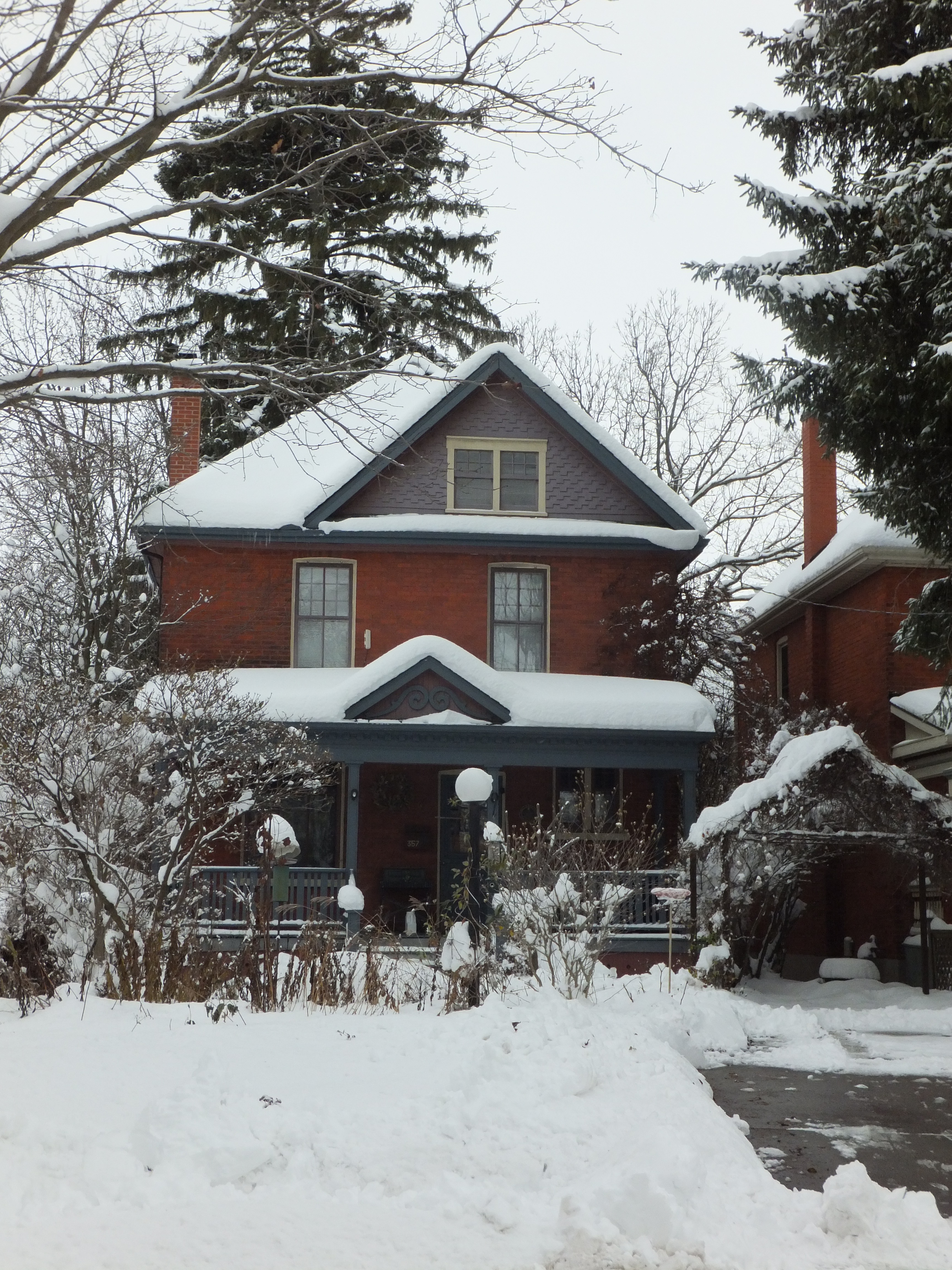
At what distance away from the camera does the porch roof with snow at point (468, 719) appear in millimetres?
17469

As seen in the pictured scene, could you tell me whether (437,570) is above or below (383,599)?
above

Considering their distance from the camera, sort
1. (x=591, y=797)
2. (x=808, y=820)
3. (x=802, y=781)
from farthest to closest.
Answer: (x=591, y=797), (x=808, y=820), (x=802, y=781)

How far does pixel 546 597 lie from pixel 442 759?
3769 mm

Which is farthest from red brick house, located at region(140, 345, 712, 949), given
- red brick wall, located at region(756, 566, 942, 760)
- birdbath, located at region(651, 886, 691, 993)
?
birdbath, located at region(651, 886, 691, 993)

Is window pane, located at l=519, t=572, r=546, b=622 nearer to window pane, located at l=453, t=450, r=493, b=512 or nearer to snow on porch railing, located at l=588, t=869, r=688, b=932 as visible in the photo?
window pane, located at l=453, t=450, r=493, b=512

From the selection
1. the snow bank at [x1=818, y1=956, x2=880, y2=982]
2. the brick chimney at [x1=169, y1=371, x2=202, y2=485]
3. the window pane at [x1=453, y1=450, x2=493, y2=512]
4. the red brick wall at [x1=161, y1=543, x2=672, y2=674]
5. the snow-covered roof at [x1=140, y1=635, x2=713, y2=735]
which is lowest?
the snow bank at [x1=818, y1=956, x2=880, y2=982]

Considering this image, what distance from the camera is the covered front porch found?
681 inches

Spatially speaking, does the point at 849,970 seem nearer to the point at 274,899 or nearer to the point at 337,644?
the point at 274,899

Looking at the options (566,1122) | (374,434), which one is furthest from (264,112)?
(374,434)

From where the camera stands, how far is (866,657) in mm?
20203

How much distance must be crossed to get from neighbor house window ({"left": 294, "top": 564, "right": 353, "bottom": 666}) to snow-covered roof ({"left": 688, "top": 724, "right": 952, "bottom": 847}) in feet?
22.4

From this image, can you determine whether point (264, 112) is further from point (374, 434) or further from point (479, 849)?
point (374, 434)

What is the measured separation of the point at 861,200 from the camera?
12633mm

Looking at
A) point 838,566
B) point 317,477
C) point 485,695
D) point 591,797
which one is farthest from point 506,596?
point 838,566
